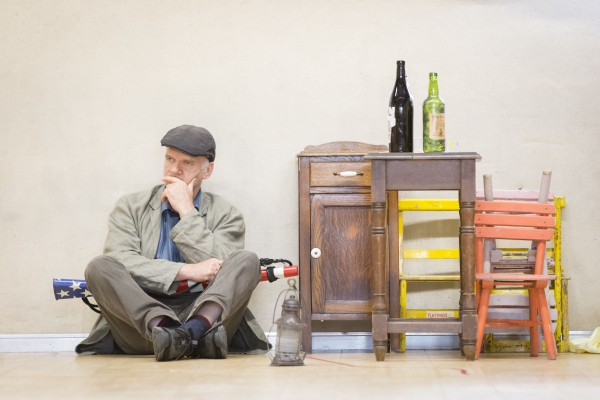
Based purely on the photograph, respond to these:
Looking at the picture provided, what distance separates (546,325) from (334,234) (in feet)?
3.28

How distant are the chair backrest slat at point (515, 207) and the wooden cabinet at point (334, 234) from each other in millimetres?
520

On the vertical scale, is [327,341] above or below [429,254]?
below

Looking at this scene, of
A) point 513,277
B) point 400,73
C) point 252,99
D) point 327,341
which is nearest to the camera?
point 513,277

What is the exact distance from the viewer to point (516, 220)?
12.0 feet

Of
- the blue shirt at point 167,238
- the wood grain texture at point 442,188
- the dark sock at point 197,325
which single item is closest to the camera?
the dark sock at point 197,325

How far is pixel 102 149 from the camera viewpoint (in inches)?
167

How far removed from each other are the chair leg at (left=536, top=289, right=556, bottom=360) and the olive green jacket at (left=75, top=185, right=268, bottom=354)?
1201mm

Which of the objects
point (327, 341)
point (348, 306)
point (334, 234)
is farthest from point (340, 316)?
point (334, 234)

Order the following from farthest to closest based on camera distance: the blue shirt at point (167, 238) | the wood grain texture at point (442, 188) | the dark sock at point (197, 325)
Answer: the blue shirt at point (167, 238)
the wood grain texture at point (442, 188)
the dark sock at point (197, 325)

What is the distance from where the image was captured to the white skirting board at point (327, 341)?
4.07 metres

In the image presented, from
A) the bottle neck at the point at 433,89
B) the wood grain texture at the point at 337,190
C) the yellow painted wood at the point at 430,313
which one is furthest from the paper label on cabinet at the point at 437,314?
the bottle neck at the point at 433,89

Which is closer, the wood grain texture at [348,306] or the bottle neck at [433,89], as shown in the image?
the bottle neck at [433,89]

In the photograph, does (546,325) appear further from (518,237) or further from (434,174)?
(434,174)

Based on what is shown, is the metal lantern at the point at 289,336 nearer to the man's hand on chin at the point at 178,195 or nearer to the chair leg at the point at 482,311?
the man's hand on chin at the point at 178,195
